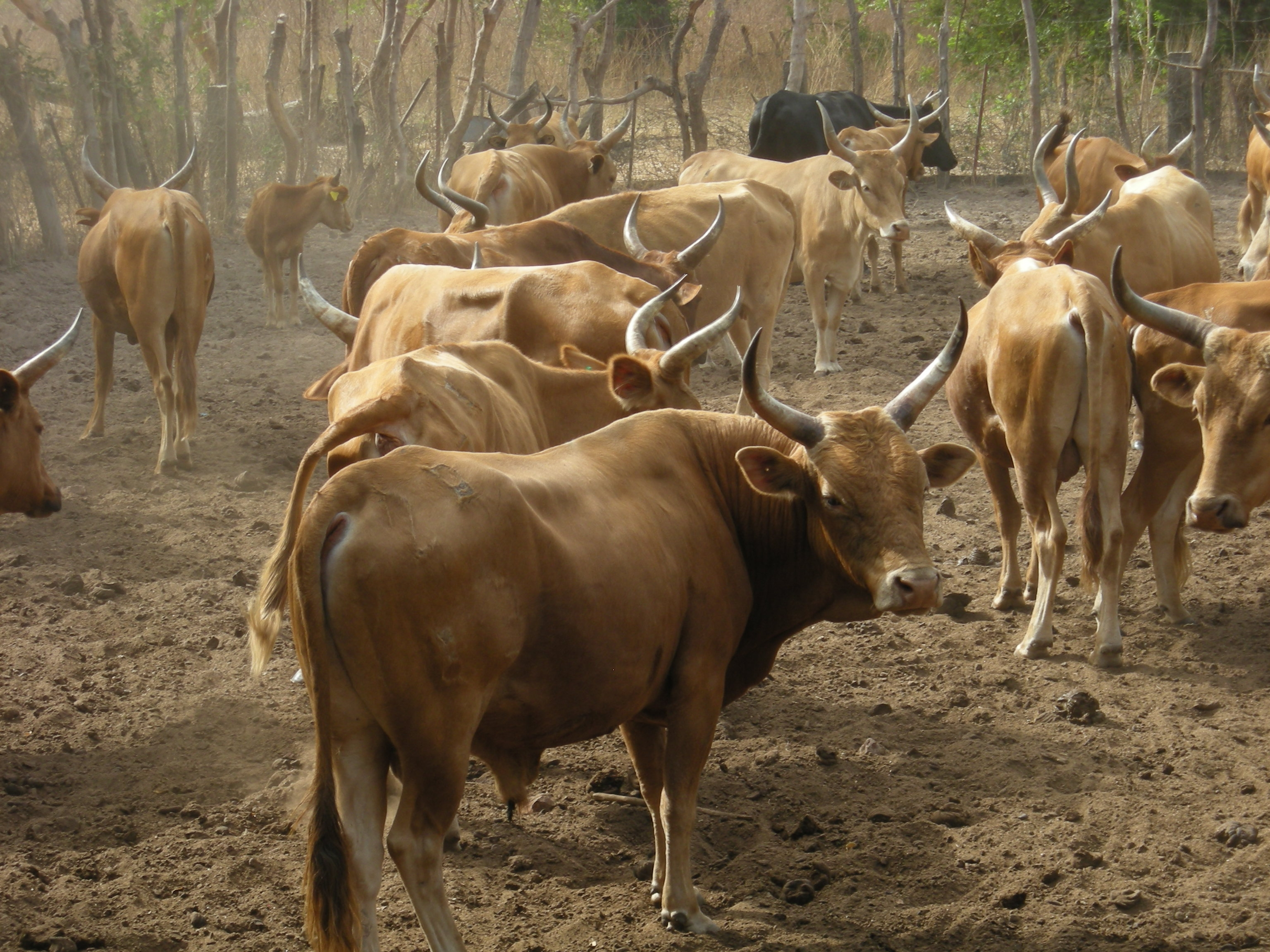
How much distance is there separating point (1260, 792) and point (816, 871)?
167 centimetres

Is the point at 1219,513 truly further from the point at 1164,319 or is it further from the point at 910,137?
the point at 910,137

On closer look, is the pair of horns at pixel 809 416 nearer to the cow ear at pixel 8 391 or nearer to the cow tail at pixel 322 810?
the cow tail at pixel 322 810

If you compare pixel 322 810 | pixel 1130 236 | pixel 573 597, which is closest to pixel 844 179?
pixel 1130 236

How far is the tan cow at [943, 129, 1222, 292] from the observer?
23.9 feet

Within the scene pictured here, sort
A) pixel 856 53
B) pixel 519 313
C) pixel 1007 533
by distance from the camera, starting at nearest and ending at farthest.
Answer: pixel 519 313, pixel 1007 533, pixel 856 53

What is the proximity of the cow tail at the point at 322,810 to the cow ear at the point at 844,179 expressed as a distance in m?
8.68

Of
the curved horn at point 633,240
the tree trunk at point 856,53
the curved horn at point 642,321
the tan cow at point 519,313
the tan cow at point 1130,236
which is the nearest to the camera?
the curved horn at point 642,321

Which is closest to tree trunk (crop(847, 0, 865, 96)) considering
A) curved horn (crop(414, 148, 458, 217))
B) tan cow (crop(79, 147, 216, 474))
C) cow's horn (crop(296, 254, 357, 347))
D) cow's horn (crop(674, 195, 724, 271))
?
curved horn (crop(414, 148, 458, 217))

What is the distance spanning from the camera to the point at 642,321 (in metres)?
A: 5.28

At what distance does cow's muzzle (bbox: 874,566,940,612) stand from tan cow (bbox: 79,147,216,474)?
6.34m

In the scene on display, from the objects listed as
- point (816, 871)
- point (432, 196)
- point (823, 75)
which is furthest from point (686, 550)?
point (823, 75)

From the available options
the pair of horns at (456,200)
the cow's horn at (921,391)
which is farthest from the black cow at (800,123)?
the cow's horn at (921,391)

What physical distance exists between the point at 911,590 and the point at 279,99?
14.4 meters

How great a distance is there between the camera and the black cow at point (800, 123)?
1595 centimetres
